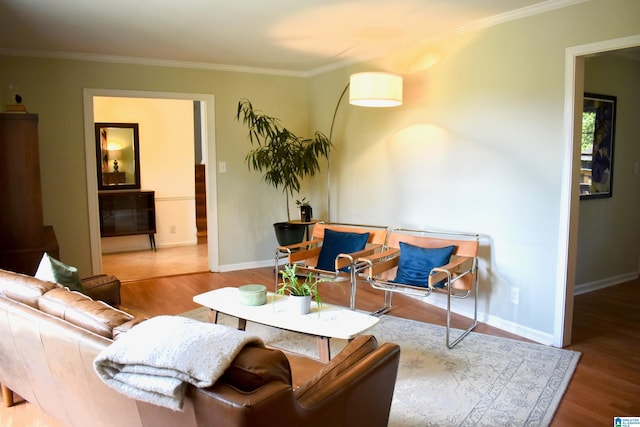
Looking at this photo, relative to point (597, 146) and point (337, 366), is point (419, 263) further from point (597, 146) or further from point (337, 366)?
point (597, 146)

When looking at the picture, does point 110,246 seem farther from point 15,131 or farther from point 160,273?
point 15,131

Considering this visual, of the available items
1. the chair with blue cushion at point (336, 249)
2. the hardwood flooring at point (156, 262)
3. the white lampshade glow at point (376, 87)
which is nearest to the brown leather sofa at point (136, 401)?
the chair with blue cushion at point (336, 249)

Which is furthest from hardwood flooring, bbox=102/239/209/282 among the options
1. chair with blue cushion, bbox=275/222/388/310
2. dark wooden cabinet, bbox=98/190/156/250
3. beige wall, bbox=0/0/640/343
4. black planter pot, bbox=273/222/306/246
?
chair with blue cushion, bbox=275/222/388/310

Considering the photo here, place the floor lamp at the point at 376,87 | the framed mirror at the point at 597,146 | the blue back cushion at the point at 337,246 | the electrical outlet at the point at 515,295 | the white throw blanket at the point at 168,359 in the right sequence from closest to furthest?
the white throw blanket at the point at 168,359, the electrical outlet at the point at 515,295, the floor lamp at the point at 376,87, the blue back cushion at the point at 337,246, the framed mirror at the point at 597,146

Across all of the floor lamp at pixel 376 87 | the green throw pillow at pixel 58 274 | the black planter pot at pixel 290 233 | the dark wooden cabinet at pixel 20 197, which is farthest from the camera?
the black planter pot at pixel 290 233

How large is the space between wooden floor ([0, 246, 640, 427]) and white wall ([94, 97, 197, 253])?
73.8 inches

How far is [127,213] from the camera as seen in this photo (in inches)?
254

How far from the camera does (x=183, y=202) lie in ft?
22.8

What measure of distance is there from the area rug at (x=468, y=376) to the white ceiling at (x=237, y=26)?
7.38 feet

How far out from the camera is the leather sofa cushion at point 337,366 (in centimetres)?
143

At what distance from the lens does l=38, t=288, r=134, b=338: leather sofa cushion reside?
158 centimetres

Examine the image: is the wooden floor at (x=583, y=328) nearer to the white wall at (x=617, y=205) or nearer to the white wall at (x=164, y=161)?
the white wall at (x=617, y=205)

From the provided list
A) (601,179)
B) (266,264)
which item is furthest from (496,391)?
(266,264)

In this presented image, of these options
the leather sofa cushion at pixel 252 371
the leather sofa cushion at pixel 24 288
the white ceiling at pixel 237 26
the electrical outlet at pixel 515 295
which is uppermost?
the white ceiling at pixel 237 26
